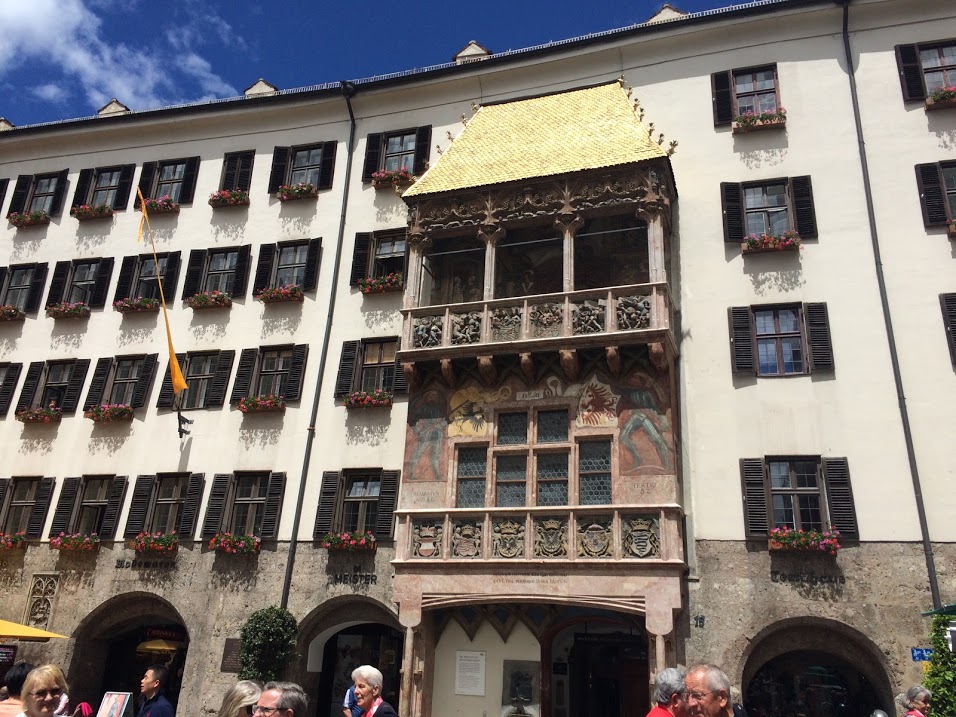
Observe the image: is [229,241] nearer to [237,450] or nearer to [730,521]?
[237,450]

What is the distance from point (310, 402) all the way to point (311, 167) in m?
7.84

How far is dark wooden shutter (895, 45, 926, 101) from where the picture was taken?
1967 centimetres

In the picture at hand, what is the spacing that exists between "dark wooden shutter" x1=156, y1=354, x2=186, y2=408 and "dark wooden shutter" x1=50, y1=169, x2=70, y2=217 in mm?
8217

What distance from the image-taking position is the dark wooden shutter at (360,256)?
75.5 ft

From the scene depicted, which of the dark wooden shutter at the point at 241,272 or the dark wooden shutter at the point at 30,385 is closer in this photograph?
the dark wooden shutter at the point at 241,272

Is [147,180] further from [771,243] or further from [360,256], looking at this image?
[771,243]

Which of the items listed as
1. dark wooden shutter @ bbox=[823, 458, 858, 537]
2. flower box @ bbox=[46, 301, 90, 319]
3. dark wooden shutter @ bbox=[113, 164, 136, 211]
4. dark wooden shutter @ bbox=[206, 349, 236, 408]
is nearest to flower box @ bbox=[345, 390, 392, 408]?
dark wooden shutter @ bbox=[206, 349, 236, 408]

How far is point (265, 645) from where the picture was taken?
18703 millimetres

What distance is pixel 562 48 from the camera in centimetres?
2347

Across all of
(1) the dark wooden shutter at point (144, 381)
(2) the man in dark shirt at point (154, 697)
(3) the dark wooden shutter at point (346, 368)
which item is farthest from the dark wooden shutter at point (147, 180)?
(2) the man in dark shirt at point (154, 697)

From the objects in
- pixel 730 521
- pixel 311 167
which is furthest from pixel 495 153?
pixel 730 521

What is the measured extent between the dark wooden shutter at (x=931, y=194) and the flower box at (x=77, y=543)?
2215 centimetres

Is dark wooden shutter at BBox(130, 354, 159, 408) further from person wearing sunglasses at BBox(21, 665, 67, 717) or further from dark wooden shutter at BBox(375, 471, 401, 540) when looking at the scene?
person wearing sunglasses at BBox(21, 665, 67, 717)

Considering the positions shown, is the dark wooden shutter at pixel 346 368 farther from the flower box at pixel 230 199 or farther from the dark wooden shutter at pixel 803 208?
the dark wooden shutter at pixel 803 208
